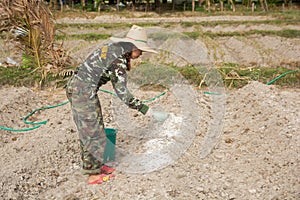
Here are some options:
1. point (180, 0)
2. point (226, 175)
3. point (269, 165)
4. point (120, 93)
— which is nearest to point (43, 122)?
point (120, 93)

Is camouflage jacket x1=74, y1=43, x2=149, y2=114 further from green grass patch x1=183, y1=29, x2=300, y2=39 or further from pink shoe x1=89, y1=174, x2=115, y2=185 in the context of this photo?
green grass patch x1=183, y1=29, x2=300, y2=39

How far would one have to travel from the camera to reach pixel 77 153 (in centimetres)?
383

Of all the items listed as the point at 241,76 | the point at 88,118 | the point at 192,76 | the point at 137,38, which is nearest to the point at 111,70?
the point at 137,38

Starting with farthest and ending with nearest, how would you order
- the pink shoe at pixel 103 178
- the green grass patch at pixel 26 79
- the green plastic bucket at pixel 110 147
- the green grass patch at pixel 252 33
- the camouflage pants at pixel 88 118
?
the green grass patch at pixel 252 33 < the green grass patch at pixel 26 79 < the green plastic bucket at pixel 110 147 < the pink shoe at pixel 103 178 < the camouflage pants at pixel 88 118

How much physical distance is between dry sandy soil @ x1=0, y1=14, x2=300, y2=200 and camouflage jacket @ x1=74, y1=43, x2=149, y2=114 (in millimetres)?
708

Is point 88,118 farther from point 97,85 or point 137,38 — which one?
point 137,38

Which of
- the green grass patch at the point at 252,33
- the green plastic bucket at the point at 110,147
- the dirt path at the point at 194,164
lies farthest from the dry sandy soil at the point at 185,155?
the green grass patch at the point at 252,33

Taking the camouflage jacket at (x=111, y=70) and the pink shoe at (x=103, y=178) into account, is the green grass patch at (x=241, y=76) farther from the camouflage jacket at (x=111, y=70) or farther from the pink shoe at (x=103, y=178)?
the camouflage jacket at (x=111, y=70)

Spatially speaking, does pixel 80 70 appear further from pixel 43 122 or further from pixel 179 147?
pixel 43 122

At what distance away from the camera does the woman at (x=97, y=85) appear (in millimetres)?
2941

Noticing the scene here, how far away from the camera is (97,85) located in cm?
308

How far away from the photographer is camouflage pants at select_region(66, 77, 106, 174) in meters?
3.05

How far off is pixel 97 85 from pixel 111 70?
0.67 ft

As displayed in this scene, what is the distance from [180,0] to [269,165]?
18020 mm
